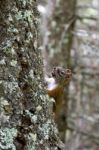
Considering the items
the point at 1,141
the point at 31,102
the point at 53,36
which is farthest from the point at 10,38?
the point at 53,36

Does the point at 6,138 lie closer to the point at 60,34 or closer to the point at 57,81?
the point at 57,81

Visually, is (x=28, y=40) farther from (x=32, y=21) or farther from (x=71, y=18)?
(x=71, y=18)

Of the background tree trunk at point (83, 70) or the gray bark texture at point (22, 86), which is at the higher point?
the background tree trunk at point (83, 70)

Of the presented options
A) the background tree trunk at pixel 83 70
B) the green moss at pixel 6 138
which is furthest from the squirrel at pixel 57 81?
the background tree trunk at pixel 83 70

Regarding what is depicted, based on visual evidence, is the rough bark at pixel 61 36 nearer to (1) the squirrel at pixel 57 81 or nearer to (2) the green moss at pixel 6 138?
(1) the squirrel at pixel 57 81

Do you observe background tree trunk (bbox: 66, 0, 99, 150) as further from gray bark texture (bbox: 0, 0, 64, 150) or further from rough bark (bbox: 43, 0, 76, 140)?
gray bark texture (bbox: 0, 0, 64, 150)

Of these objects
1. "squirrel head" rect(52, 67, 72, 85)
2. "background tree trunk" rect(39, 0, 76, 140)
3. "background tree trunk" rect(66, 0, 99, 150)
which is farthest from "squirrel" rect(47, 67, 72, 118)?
"background tree trunk" rect(66, 0, 99, 150)

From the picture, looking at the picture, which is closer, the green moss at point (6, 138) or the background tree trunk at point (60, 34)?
the green moss at point (6, 138)

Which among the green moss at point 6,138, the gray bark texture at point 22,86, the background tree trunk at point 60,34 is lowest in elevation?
the green moss at point 6,138

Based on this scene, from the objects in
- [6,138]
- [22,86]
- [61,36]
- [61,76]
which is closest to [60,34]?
[61,36]
